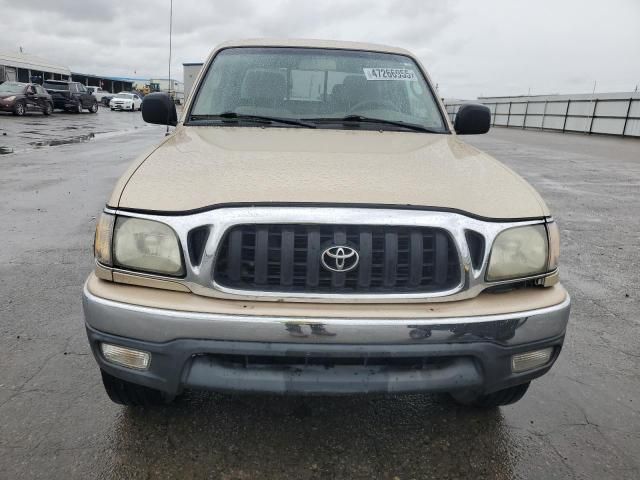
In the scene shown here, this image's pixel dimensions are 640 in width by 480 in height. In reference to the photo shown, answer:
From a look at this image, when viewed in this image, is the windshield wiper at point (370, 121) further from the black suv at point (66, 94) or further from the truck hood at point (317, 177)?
the black suv at point (66, 94)

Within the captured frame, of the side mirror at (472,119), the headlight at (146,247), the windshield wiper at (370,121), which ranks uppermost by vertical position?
the side mirror at (472,119)

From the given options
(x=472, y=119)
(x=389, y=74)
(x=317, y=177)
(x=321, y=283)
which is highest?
(x=389, y=74)

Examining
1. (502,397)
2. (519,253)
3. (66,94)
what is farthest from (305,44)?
(66,94)

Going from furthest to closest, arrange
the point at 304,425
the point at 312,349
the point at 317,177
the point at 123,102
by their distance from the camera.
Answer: the point at 123,102
the point at 304,425
the point at 317,177
the point at 312,349

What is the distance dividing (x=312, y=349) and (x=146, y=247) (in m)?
0.74

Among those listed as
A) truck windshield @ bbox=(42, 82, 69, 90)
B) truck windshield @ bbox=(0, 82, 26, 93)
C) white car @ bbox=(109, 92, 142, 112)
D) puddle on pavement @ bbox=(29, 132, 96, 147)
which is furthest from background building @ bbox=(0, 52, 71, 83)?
puddle on pavement @ bbox=(29, 132, 96, 147)

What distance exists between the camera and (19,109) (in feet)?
76.3

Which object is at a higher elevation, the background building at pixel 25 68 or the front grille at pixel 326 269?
the background building at pixel 25 68

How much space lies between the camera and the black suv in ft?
94.6

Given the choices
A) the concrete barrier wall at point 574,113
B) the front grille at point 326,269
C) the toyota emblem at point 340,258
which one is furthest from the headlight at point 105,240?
the concrete barrier wall at point 574,113

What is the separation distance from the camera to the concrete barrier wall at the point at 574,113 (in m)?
26.8

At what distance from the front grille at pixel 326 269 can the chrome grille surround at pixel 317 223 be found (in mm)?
23

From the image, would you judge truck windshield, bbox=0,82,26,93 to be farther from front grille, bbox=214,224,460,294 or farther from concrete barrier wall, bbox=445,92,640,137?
front grille, bbox=214,224,460,294

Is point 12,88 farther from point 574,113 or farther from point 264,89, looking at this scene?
point 574,113
